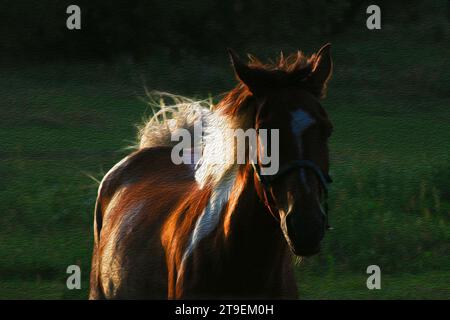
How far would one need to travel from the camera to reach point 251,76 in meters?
5.02

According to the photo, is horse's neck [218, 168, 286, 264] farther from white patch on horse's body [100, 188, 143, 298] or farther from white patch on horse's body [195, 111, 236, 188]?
white patch on horse's body [100, 188, 143, 298]

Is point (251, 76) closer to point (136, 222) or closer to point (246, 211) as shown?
point (246, 211)

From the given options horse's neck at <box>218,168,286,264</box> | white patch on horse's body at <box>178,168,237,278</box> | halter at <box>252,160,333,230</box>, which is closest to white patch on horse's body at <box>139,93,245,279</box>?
white patch on horse's body at <box>178,168,237,278</box>

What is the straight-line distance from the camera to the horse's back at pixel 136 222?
5906 mm

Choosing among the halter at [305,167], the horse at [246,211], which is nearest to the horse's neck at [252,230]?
the horse at [246,211]

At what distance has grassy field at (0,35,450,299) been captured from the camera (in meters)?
8.91

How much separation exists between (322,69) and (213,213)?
2.76 ft

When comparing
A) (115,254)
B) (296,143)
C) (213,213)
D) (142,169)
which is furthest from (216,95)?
(296,143)

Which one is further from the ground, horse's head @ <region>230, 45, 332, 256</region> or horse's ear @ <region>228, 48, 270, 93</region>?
horse's ear @ <region>228, 48, 270, 93</region>

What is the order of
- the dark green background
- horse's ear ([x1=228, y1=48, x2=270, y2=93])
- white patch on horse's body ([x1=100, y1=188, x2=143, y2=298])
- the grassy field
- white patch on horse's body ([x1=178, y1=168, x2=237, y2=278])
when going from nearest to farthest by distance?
horse's ear ([x1=228, y1=48, x2=270, y2=93]) < white patch on horse's body ([x1=178, y1=168, x2=237, y2=278]) < white patch on horse's body ([x1=100, y1=188, x2=143, y2=298]) < the grassy field < the dark green background

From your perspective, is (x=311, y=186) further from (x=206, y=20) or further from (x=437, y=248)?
(x=206, y=20)

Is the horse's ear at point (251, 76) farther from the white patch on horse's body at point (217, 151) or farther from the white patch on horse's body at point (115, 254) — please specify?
the white patch on horse's body at point (115, 254)

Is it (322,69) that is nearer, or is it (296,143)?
(296,143)
